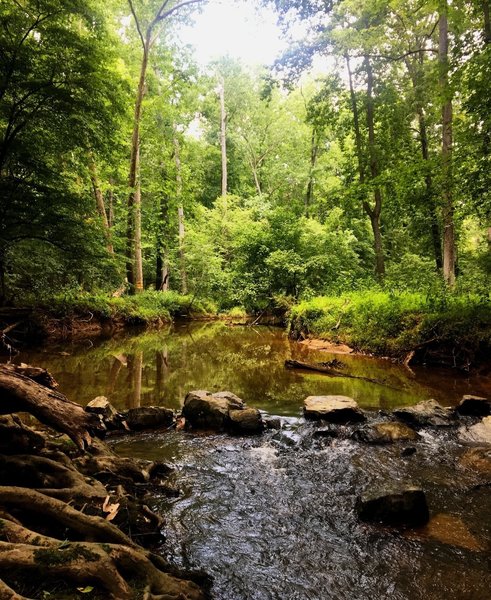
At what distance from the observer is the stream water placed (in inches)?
111

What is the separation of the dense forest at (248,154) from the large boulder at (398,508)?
24.7 ft

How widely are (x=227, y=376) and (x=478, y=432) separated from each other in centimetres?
559

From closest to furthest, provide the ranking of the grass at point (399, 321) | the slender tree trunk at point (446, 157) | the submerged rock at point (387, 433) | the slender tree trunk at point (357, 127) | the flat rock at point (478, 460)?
the flat rock at point (478, 460)
the submerged rock at point (387, 433)
the grass at point (399, 321)
the slender tree trunk at point (446, 157)
the slender tree trunk at point (357, 127)

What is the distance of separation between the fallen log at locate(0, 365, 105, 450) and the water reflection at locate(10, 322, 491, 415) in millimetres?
3871

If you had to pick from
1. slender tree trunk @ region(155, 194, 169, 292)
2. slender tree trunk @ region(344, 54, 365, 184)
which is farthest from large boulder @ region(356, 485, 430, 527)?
slender tree trunk @ region(155, 194, 169, 292)

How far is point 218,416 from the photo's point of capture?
19.8ft

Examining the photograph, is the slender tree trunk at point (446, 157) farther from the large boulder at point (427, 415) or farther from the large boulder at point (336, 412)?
the large boulder at point (336, 412)

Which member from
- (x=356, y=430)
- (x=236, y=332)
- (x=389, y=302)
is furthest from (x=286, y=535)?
(x=236, y=332)

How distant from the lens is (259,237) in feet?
77.2

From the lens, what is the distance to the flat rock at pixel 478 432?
540cm

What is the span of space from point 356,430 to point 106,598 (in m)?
4.30

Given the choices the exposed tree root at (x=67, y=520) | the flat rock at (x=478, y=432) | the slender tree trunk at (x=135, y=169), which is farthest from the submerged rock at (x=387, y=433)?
the slender tree trunk at (x=135, y=169)

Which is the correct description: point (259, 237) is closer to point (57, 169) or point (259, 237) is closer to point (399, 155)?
point (399, 155)

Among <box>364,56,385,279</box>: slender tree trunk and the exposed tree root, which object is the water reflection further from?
<box>364,56,385,279</box>: slender tree trunk
